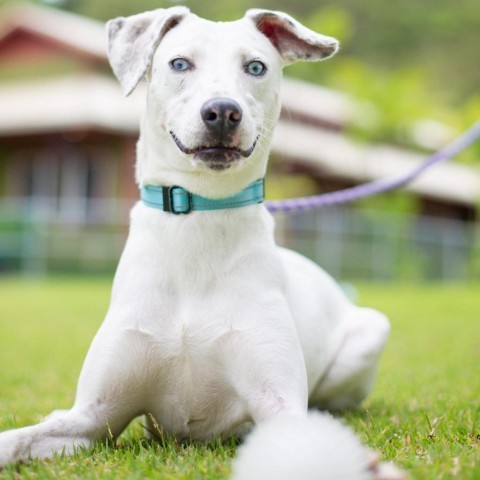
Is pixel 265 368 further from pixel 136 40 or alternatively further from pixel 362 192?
pixel 362 192

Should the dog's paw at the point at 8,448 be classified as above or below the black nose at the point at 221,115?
below

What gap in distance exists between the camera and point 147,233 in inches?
143

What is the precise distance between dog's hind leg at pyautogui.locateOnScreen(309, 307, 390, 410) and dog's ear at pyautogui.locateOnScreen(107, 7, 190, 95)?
1.76 metres

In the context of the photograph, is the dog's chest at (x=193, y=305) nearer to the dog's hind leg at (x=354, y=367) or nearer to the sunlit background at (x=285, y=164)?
the dog's hind leg at (x=354, y=367)

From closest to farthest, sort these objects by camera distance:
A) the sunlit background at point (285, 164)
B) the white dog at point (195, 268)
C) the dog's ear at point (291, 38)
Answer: the white dog at point (195, 268) < the dog's ear at point (291, 38) < the sunlit background at point (285, 164)

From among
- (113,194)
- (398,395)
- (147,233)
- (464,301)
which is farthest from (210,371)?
(113,194)

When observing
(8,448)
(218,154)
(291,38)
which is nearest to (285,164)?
(291,38)

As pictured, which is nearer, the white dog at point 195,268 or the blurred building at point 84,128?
the white dog at point 195,268

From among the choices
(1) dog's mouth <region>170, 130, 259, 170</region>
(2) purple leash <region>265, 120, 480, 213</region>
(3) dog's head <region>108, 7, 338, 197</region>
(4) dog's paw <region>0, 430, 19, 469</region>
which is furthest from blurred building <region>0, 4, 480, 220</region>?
(4) dog's paw <region>0, 430, 19, 469</region>

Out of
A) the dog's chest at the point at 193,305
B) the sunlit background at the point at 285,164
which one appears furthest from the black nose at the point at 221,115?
the sunlit background at the point at 285,164

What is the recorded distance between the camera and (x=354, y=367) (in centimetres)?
446

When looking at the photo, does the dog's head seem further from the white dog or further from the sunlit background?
the sunlit background

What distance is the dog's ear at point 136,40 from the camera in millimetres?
3660

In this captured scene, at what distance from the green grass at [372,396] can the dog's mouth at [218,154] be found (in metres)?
1.07
